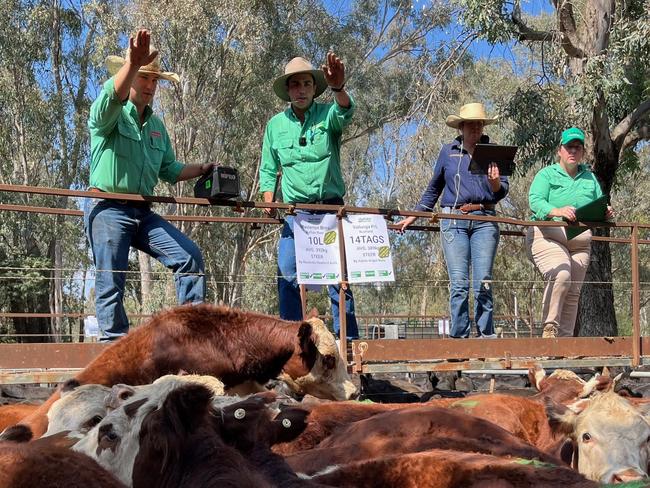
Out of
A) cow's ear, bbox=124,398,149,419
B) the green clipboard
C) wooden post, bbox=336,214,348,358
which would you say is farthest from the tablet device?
cow's ear, bbox=124,398,149,419

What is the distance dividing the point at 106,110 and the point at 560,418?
13.2 feet

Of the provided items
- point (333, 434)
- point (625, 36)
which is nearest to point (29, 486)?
point (333, 434)

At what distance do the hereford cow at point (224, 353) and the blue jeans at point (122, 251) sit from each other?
24.5 inches

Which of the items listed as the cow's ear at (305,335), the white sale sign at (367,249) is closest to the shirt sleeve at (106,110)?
the cow's ear at (305,335)

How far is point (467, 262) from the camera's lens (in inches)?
359

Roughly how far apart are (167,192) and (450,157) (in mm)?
22491

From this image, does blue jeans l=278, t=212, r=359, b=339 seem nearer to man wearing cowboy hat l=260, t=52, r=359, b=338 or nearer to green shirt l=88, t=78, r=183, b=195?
man wearing cowboy hat l=260, t=52, r=359, b=338

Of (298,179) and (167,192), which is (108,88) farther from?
(167,192)

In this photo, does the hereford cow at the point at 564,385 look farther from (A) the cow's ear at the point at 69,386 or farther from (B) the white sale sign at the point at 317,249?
(A) the cow's ear at the point at 69,386

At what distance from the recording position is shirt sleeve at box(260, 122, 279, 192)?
28.3ft

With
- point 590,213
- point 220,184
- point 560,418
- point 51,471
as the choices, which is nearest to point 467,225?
point 590,213

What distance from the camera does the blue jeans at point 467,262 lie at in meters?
8.87

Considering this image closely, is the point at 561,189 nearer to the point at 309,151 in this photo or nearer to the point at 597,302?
the point at 309,151

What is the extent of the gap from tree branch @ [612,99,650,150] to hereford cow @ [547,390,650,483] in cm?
1190
